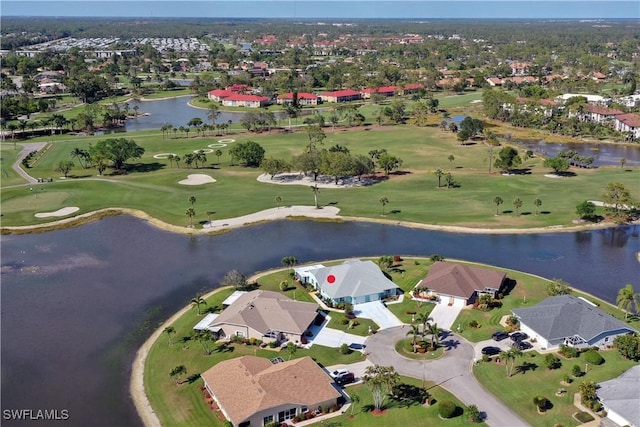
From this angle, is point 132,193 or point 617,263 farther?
point 132,193

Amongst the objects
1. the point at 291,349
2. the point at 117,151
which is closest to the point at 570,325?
the point at 291,349

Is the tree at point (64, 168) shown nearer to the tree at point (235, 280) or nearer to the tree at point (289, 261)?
the tree at point (289, 261)

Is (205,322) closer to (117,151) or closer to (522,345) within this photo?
(522,345)

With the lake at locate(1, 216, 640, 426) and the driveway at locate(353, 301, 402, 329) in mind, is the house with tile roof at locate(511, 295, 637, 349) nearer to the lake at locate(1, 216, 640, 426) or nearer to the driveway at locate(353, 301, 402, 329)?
the lake at locate(1, 216, 640, 426)

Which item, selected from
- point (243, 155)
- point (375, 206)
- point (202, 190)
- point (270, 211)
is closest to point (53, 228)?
point (202, 190)

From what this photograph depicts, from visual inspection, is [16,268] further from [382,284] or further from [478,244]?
[478,244]

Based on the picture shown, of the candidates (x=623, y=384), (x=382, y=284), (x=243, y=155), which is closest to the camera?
(x=623, y=384)
